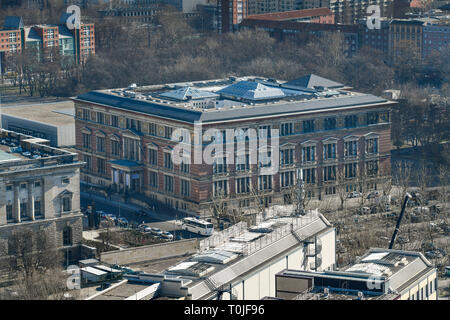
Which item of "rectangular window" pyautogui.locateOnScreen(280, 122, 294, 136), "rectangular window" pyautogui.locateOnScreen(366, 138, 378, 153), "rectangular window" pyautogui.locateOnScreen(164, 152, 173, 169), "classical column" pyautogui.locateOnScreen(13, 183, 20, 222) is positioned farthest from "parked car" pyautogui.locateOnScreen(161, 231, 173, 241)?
"rectangular window" pyautogui.locateOnScreen(366, 138, 378, 153)

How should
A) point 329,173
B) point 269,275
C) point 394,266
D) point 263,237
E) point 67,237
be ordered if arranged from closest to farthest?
point 394,266, point 269,275, point 263,237, point 67,237, point 329,173

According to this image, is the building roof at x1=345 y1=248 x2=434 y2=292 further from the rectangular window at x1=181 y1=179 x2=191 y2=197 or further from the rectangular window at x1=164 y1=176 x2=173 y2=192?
the rectangular window at x1=164 y1=176 x2=173 y2=192

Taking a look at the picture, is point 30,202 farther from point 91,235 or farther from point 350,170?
point 350,170

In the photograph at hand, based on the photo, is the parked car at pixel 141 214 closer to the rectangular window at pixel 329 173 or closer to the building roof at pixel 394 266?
the rectangular window at pixel 329 173

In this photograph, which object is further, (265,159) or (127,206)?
(127,206)

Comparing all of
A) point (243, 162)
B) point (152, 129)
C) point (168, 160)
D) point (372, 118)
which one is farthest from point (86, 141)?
point (372, 118)

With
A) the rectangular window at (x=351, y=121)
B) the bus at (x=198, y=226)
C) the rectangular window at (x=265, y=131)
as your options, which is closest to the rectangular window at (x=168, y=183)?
the rectangular window at (x=265, y=131)
